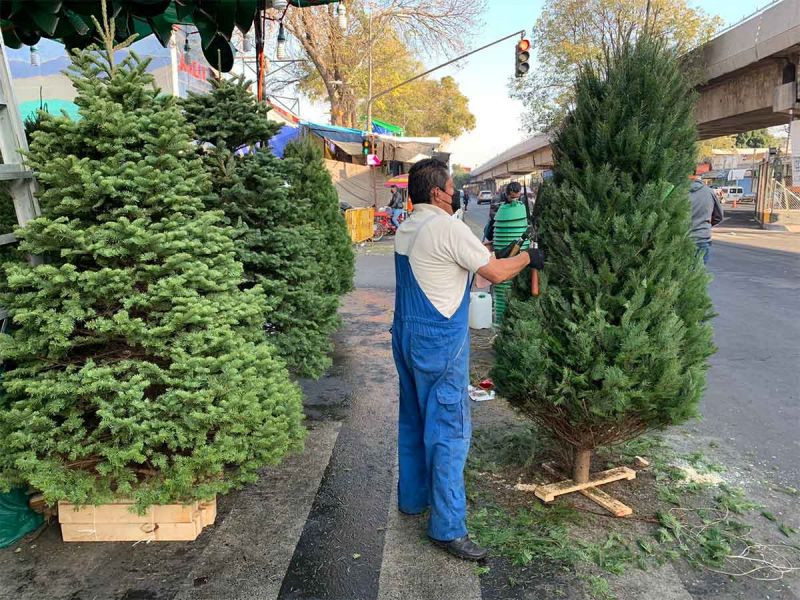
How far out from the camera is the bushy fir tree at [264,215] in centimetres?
393

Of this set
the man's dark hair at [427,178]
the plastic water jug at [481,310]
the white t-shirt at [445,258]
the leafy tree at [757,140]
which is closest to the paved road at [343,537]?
the white t-shirt at [445,258]

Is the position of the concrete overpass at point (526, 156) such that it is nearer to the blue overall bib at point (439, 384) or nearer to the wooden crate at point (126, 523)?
the blue overall bib at point (439, 384)

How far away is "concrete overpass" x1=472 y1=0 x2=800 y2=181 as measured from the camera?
1439 centimetres

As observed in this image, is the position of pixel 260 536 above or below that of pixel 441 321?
below

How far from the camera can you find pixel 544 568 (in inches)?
110

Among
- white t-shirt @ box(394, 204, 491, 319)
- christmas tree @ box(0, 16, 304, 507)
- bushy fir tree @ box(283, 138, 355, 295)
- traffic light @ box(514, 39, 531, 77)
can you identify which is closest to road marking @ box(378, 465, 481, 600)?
christmas tree @ box(0, 16, 304, 507)

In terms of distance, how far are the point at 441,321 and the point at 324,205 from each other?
15.4ft

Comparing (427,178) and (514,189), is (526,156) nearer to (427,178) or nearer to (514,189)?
(514,189)

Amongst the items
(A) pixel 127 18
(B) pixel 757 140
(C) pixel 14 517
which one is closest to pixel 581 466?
(C) pixel 14 517

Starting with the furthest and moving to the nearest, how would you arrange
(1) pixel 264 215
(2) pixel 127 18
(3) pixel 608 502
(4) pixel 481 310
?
(4) pixel 481 310
(2) pixel 127 18
(1) pixel 264 215
(3) pixel 608 502

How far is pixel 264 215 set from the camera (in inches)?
162

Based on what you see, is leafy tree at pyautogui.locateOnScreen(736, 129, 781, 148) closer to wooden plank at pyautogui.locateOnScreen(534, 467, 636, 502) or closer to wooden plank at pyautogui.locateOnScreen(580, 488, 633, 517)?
wooden plank at pyautogui.locateOnScreen(534, 467, 636, 502)

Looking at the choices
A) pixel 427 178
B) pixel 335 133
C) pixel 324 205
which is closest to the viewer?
pixel 427 178

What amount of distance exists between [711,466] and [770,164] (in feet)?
89.0
